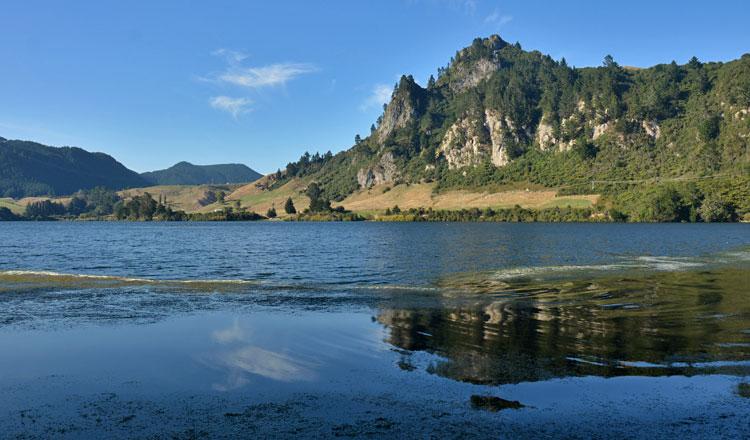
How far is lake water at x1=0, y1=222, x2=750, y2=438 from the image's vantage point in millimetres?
15602

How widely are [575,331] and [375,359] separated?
36.2ft

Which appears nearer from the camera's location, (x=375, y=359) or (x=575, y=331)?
(x=375, y=359)

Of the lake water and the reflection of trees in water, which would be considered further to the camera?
the reflection of trees in water

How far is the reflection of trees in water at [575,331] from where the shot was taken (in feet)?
69.7

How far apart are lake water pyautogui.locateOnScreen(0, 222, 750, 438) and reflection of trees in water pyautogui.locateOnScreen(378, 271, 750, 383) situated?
147 millimetres

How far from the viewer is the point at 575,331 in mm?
27828

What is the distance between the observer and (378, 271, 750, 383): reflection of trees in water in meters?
21.2

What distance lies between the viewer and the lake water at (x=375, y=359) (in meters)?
15.6

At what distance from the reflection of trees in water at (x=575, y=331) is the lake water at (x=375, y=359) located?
147mm

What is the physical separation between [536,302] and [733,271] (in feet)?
106

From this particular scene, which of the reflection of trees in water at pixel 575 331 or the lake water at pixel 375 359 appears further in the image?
the reflection of trees in water at pixel 575 331

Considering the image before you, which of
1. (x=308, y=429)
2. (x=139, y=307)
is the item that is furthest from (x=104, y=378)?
(x=139, y=307)

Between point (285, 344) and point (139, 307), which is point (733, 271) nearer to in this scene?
point (285, 344)

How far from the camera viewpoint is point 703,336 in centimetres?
2648
